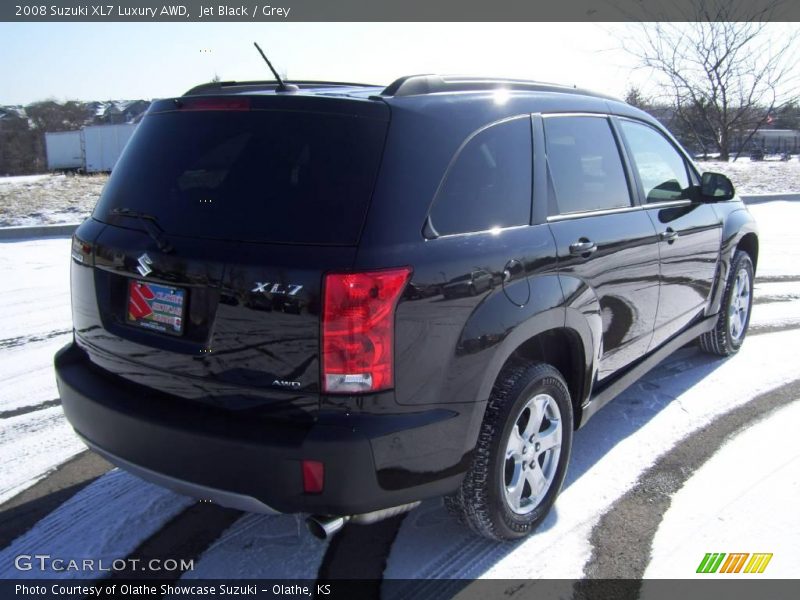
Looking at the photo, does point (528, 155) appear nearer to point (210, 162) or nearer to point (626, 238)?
point (626, 238)

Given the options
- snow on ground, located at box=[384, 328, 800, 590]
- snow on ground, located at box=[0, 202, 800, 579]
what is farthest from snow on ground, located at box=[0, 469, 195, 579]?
snow on ground, located at box=[384, 328, 800, 590]

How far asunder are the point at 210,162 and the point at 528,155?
4.55 feet

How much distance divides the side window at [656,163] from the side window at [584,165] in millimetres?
292

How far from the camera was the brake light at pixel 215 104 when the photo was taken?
2.72m

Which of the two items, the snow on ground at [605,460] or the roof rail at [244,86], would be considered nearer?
the snow on ground at [605,460]

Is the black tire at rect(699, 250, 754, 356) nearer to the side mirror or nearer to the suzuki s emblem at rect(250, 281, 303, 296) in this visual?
the side mirror

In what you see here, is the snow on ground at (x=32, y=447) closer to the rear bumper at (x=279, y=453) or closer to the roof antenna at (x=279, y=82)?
the rear bumper at (x=279, y=453)

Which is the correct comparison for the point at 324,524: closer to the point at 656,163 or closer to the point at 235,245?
the point at 235,245

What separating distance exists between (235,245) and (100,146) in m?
39.7

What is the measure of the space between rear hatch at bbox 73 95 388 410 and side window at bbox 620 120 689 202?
2.17 m

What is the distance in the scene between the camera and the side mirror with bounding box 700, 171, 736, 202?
4559mm

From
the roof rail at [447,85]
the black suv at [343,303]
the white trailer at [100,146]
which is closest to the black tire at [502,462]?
the black suv at [343,303]

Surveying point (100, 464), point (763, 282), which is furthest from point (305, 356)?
point (763, 282)

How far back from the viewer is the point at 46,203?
42.1ft
